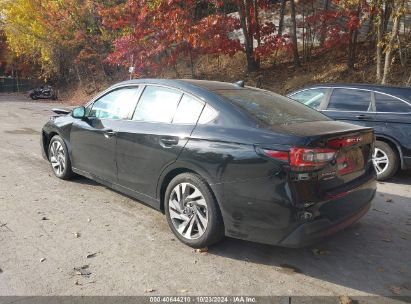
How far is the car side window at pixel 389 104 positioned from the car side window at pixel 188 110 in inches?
159

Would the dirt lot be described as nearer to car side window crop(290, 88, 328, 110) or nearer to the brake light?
the brake light

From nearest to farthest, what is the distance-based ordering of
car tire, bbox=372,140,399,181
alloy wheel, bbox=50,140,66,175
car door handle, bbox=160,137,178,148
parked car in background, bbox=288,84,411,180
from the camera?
car door handle, bbox=160,137,178,148 → alloy wheel, bbox=50,140,66,175 → parked car in background, bbox=288,84,411,180 → car tire, bbox=372,140,399,181

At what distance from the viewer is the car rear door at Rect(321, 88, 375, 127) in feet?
22.7

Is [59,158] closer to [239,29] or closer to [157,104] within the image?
[157,104]

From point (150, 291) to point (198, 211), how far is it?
3.09 feet

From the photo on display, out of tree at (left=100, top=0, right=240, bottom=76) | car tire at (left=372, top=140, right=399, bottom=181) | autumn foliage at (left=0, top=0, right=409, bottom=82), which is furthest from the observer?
tree at (left=100, top=0, right=240, bottom=76)

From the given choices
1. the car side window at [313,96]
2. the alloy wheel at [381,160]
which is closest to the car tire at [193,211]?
→ the alloy wheel at [381,160]

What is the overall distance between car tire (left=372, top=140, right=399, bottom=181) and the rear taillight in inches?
148

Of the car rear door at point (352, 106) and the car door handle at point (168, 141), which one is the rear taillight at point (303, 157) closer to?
the car door handle at point (168, 141)

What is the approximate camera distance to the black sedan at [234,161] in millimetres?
3348

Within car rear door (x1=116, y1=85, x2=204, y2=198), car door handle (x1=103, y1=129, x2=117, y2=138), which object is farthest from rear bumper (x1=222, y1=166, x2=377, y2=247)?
car door handle (x1=103, y1=129, x2=117, y2=138)

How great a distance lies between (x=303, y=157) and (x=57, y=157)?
169 inches

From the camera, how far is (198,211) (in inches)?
154

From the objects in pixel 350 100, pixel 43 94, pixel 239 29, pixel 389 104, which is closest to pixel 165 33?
pixel 239 29
